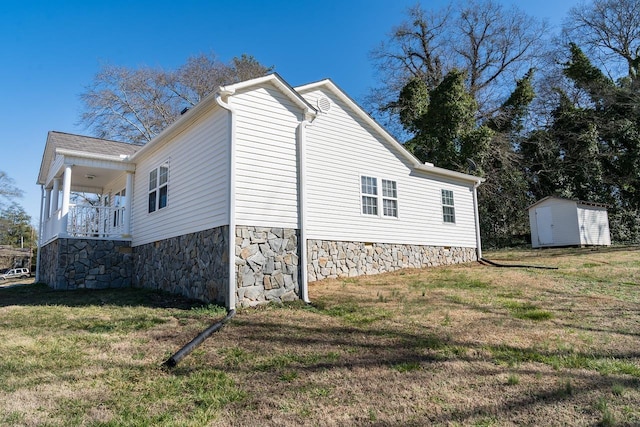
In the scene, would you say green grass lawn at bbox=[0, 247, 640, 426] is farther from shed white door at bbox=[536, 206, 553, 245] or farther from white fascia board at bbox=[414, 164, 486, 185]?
shed white door at bbox=[536, 206, 553, 245]

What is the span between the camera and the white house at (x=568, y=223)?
704 inches

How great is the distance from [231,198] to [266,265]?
1.30 metres

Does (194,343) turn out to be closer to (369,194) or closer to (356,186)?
(356,186)

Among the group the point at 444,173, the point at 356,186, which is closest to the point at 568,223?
the point at 444,173

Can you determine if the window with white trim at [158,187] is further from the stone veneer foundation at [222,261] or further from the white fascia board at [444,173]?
the white fascia board at [444,173]

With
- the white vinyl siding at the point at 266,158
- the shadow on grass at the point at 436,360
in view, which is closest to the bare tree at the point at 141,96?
the white vinyl siding at the point at 266,158

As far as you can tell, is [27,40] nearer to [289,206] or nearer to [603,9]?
[289,206]

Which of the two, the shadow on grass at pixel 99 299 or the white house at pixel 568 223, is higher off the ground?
the white house at pixel 568 223

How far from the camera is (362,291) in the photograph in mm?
8172

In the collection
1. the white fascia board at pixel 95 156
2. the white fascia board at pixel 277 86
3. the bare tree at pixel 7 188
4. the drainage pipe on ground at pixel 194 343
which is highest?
the bare tree at pixel 7 188

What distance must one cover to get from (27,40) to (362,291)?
44.5 ft

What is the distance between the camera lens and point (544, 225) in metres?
18.9

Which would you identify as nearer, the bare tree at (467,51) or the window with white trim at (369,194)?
the window with white trim at (369,194)

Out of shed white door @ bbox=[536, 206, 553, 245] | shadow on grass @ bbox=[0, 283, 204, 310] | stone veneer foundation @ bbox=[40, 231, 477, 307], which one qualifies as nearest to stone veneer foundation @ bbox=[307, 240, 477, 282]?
stone veneer foundation @ bbox=[40, 231, 477, 307]
